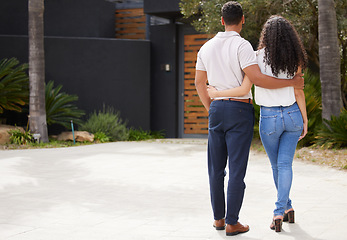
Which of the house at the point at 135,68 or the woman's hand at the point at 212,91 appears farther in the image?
the house at the point at 135,68

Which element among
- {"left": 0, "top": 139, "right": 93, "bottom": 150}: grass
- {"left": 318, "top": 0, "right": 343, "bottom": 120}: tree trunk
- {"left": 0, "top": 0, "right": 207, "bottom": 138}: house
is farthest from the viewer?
{"left": 0, "top": 0, "right": 207, "bottom": 138}: house

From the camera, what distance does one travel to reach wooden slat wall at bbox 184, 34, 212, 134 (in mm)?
14227

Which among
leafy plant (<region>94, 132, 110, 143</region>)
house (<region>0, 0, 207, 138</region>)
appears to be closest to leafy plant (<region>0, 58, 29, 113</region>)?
house (<region>0, 0, 207, 138</region>)

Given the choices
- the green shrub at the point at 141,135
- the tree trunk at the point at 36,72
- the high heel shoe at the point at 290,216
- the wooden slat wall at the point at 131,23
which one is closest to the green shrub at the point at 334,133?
the high heel shoe at the point at 290,216

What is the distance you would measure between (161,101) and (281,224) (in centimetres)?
1065

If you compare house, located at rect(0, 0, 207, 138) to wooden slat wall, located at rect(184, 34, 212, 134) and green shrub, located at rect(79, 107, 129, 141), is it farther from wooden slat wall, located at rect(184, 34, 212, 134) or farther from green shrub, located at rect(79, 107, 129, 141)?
green shrub, located at rect(79, 107, 129, 141)

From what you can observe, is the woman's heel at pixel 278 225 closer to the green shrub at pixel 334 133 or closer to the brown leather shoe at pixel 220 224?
the brown leather shoe at pixel 220 224

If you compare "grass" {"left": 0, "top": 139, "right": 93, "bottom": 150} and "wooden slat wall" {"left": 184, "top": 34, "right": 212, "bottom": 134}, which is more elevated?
"wooden slat wall" {"left": 184, "top": 34, "right": 212, "bottom": 134}

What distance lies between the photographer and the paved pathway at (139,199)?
173 inches

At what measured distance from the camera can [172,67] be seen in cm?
1453

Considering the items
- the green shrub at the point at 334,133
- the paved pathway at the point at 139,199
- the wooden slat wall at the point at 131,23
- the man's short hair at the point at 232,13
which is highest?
the wooden slat wall at the point at 131,23

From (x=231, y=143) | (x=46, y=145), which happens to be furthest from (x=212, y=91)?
(x=46, y=145)

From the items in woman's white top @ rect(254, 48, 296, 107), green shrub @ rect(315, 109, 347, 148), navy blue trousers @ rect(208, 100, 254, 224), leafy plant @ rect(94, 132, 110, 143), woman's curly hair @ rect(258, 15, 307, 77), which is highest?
woman's curly hair @ rect(258, 15, 307, 77)

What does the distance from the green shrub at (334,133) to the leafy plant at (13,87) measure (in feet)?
21.2
